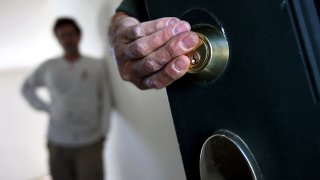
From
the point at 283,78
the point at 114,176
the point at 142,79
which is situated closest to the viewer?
the point at 283,78

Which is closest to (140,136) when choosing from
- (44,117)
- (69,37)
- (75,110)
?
(75,110)

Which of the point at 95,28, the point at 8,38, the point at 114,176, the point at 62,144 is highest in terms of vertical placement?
the point at 8,38

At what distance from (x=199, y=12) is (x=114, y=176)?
1841 mm

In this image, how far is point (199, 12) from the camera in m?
0.32

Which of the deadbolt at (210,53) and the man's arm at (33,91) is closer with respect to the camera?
the deadbolt at (210,53)

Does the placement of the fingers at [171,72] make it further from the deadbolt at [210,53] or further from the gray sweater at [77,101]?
the gray sweater at [77,101]

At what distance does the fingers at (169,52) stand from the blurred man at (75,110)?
158 cm

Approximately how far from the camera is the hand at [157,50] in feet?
0.99

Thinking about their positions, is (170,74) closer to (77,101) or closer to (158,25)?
(158,25)

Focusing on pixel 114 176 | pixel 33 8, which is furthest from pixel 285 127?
pixel 33 8

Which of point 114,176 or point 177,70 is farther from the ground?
point 177,70

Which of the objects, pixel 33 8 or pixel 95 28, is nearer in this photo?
pixel 95 28

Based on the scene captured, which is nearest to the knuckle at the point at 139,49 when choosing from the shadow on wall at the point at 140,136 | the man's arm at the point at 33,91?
the shadow on wall at the point at 140,136

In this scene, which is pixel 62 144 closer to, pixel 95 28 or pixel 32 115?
pixel 95 28
